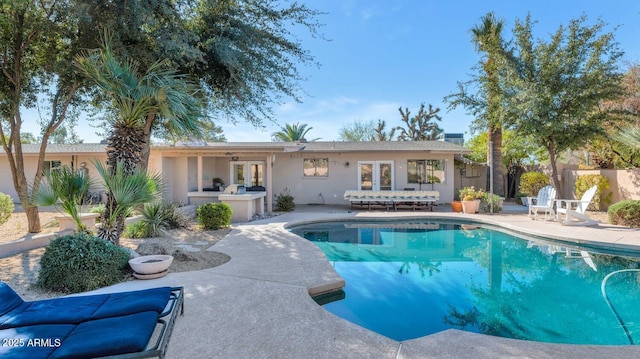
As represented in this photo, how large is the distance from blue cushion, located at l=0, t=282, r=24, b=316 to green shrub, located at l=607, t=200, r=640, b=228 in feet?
46.5

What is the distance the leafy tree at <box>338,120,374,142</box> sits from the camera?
124 feet

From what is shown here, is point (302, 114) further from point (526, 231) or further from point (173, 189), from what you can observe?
point (526, 231)

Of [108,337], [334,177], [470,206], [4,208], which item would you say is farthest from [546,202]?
[4,208]

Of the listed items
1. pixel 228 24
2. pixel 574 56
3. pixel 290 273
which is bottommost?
pixel 290 273

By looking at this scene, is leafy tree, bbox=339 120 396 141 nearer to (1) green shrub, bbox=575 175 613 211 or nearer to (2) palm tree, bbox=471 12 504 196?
(2) palm tree, bbox=471 12 504 196

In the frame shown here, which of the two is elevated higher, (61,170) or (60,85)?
(60,85)

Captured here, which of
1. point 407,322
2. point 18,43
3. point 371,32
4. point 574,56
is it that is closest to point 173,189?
point 18,43

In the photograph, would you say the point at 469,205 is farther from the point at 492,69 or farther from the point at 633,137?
the point at 492,69

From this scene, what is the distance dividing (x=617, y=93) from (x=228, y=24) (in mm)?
14007

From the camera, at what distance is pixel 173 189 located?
15359 mm

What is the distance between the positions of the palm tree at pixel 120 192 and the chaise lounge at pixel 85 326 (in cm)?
244

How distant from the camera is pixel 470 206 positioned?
43.5ft

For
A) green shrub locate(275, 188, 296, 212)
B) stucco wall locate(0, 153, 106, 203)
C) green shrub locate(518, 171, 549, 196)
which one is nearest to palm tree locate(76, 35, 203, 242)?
green shrub locate(275, 188, 296, 212)

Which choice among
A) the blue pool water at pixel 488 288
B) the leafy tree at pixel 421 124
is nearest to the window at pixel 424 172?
the blue pool water at pixel 488 288
